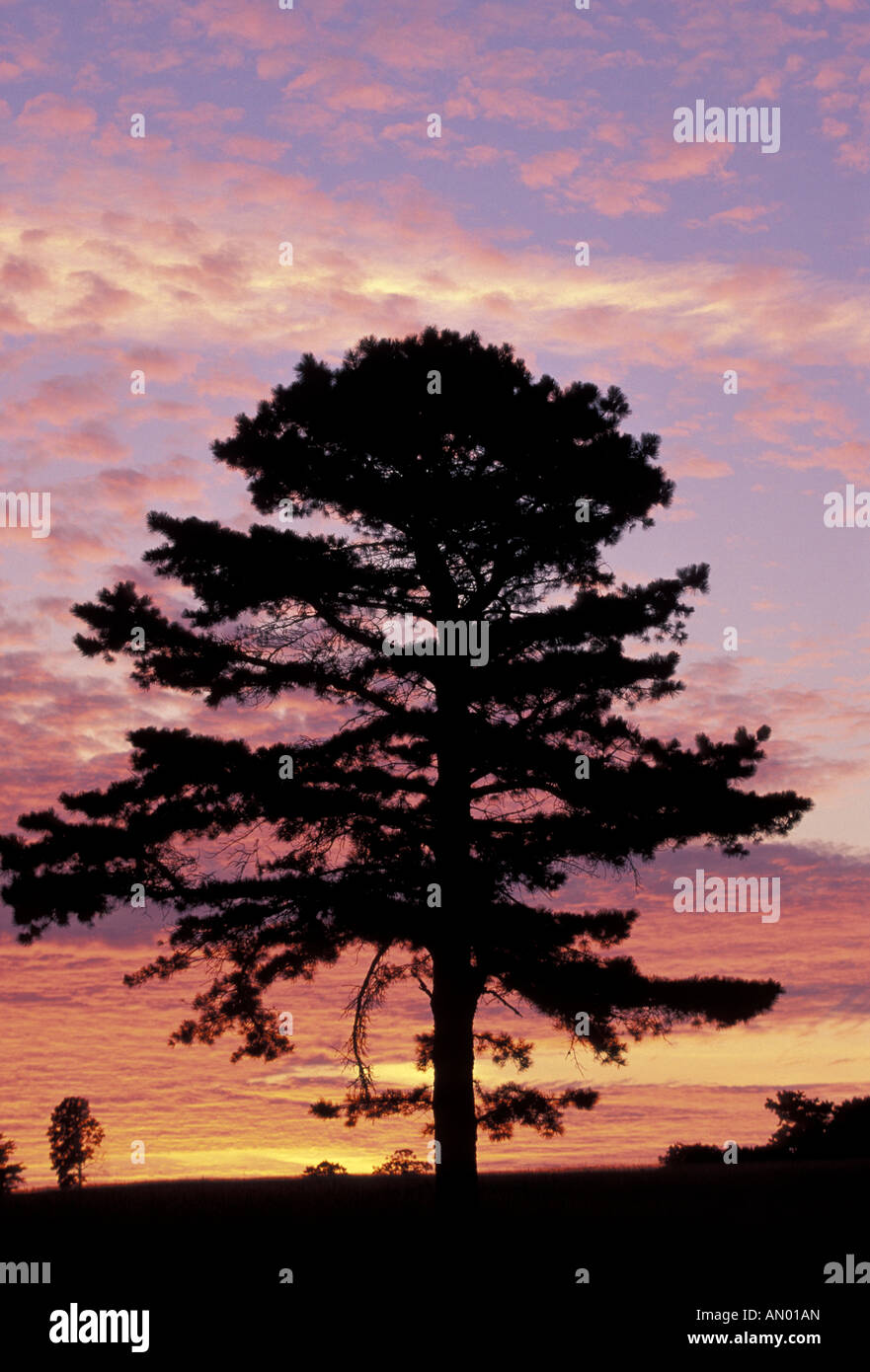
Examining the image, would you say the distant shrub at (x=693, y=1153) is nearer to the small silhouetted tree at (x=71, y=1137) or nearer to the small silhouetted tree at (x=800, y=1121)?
the small silhouetted tree at (x=800, y=1121)

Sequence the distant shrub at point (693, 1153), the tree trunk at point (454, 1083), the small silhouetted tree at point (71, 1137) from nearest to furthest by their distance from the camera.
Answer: the tree trunk at point (454, 1083) < the distant shrub at point (693, 1153) < the small silhouetted tree at point (71, 1137)

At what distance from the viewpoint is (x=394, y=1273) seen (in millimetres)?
13406

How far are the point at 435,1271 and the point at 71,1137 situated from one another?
1661 inches

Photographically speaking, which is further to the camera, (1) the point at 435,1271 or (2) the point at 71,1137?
(2) the point at 71,1137

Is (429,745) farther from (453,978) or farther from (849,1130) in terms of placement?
(849,1130)

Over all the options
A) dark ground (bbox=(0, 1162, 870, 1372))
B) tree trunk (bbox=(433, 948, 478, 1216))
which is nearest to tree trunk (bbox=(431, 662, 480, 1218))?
tree trunk (bbox=(433, 948, 478, 1216))

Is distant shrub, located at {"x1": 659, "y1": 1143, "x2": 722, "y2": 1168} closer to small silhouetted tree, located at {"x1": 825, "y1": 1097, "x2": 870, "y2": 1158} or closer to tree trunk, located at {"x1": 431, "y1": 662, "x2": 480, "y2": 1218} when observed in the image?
small silhouetted tree, located at {"x1": 825, "y1": 1097, "x2": 870, "y2": 1158}

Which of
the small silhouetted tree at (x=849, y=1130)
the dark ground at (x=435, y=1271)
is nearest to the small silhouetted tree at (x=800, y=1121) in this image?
the small silhouetted tree at (x=849, y=1130)

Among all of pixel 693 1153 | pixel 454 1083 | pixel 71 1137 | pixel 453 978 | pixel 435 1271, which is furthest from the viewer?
pixel 71 1137

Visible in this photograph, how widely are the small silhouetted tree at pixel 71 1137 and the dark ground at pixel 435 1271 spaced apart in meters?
33.6

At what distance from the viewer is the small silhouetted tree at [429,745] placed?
17.1m

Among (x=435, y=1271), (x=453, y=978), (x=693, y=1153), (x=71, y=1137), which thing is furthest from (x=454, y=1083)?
(x=71, y=1137)

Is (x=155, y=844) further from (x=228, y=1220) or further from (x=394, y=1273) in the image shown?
(x=394, y=1273)

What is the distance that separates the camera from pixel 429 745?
1770cm
